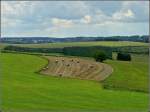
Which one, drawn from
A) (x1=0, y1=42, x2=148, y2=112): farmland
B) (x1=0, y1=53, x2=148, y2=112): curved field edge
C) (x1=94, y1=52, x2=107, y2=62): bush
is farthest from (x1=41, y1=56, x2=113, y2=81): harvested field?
(x1=0, y1=53, x2=148, y2=112): curved field edge

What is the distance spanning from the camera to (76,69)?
2424 inches

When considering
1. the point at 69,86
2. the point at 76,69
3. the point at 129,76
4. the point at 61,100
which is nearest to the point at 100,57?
the point at 76,69

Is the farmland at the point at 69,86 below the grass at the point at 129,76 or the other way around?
the other way around

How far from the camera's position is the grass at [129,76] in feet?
165

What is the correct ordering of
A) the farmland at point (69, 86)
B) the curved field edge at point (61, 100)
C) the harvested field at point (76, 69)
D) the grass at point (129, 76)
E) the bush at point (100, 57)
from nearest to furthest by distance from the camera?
the curved field edge at point (61, 100), the farmland at point (69, 86), the grass at point (129, 76), the harvested field at point (76, 69), the bush at point (100, 57)

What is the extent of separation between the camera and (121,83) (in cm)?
5334

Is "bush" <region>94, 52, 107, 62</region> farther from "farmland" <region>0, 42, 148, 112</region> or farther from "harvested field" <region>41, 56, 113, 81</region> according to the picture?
"harvested field" <region>41, 56, 113, 81</region>

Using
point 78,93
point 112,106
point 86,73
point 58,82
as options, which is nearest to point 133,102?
point 112,106

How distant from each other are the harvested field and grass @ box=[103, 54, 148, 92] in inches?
60.6

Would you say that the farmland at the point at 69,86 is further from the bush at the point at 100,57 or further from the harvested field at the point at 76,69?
the bush at the point at 100,57

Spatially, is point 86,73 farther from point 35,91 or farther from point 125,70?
point 35,91

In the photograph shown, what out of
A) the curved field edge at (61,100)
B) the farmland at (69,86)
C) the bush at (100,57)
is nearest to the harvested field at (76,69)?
the farmland at (69,86)

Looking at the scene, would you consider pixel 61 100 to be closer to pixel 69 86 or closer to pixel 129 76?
pixel 69 86

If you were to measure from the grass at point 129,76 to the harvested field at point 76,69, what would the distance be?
5.05 feet
